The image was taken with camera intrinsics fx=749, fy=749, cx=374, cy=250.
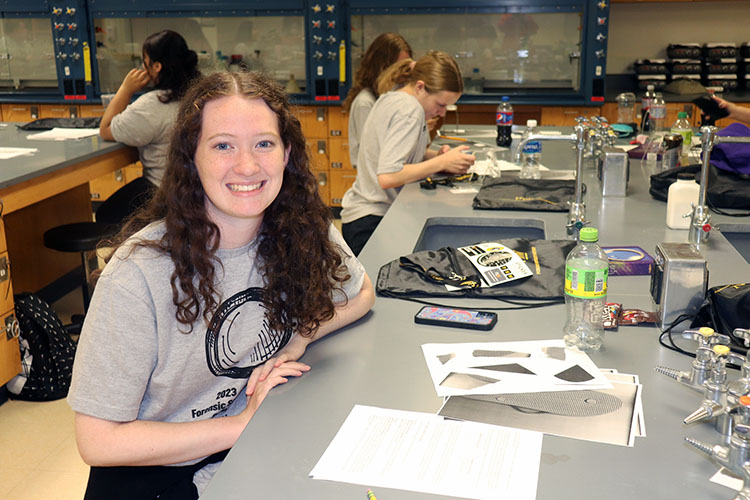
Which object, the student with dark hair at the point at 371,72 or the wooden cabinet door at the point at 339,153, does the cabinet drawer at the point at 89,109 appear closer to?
the wooden cabinet door at the point at 339,153

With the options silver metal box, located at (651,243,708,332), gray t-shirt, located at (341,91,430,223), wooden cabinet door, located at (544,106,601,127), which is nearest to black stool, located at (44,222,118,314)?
gray t-shirt, located at (341,91,430,223)

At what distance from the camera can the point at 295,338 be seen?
156cm

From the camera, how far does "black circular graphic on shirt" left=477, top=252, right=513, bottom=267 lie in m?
1.96

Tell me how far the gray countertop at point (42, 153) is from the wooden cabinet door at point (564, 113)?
10.5ft

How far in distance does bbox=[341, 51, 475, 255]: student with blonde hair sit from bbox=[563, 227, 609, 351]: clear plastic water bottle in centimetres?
148

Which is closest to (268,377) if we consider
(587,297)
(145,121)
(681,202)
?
(587,297)

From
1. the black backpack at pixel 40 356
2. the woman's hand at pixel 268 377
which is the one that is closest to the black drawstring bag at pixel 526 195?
the woman's hand at pixel 268 377

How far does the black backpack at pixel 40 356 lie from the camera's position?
3043mm

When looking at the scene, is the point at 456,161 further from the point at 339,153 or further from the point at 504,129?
the point at 339,153

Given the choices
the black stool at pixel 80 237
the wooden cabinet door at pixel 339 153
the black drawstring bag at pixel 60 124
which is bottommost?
the black stool at pixel 80 237

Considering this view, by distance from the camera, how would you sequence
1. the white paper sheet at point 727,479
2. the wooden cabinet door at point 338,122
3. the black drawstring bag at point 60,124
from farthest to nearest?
the wooden cabinet door at point 338,122 < the black drawstring bag at point 60,124 < the white paper sheet at point 727,479

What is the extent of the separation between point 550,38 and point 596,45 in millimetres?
479

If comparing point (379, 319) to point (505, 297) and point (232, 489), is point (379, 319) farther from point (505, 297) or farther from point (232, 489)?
point (232, 489)

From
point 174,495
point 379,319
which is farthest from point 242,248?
point 174,495
